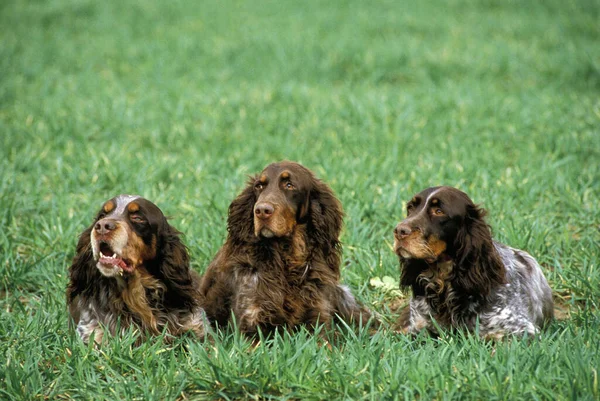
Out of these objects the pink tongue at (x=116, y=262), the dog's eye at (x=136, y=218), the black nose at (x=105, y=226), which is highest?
the black nose at (x=105, y=226)

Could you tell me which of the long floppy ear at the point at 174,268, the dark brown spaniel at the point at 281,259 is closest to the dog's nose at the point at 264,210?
the dark brown spaniel at the point at 281,259

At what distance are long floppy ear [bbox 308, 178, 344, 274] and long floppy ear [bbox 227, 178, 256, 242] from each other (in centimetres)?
38

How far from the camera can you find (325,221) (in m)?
5.28

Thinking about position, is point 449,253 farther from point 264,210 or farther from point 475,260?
point 264,210

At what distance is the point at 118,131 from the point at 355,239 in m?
4.46

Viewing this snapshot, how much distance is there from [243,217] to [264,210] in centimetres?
40

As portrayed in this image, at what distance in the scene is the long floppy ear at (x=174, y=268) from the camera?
4.99m

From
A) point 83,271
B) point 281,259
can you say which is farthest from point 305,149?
point 83,271

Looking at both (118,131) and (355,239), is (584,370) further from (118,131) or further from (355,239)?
(118,131)

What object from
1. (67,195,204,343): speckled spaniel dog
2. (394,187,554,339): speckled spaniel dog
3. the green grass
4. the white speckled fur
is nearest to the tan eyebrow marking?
(67,195,204,343): speckled spaniel dog

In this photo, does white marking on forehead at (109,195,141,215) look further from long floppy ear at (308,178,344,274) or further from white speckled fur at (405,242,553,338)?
white speckled fur at (405,242,553,338)

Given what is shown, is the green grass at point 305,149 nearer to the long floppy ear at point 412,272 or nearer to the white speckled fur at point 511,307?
the white speckled fur at point 511,307

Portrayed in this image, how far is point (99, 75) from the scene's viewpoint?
12820 mm

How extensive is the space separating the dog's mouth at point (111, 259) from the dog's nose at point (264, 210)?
82cm
